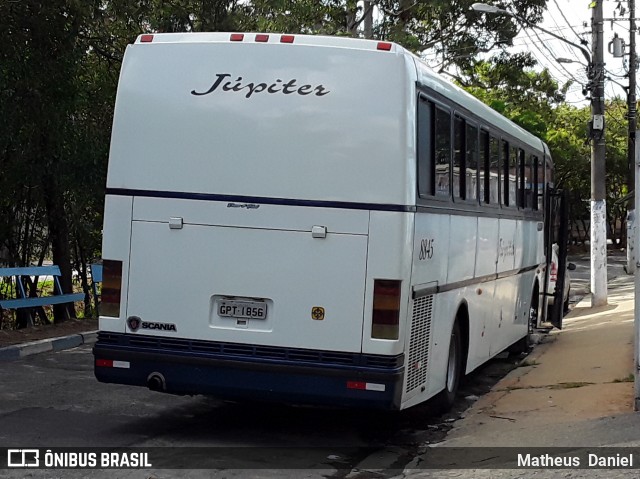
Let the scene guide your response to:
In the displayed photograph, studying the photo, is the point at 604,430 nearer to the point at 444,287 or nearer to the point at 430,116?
the point at 444,287

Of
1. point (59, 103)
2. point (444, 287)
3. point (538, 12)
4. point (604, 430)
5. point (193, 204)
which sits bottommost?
point (604, 430)

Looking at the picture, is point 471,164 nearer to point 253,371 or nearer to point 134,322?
point 253,371

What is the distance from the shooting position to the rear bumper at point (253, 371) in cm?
752

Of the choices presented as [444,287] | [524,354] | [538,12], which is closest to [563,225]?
[524,354]

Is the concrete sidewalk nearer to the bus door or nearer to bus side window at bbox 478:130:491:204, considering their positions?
the bus door

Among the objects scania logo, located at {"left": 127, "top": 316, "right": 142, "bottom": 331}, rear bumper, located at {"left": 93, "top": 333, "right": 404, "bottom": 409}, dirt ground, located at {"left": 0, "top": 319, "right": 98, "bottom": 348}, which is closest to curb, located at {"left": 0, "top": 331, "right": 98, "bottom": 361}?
dirt ground, located at {"left": 0, "top": 319, "right": 98, "bottom": 348}

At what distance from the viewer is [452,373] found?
975 centimetres

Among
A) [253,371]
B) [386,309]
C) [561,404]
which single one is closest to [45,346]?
[253,371]

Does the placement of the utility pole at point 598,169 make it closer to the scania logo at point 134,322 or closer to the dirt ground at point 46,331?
the dirt ground at point 46,331

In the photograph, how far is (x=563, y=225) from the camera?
596 inches

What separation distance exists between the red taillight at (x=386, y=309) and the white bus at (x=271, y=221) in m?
0.01

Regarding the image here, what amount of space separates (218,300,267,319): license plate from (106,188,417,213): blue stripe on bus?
2.59 ft

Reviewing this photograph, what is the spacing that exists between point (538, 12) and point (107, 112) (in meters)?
19.6

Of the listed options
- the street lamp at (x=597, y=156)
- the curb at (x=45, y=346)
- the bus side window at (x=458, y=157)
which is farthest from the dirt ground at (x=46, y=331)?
the street lamp at (x=597, y=156)
